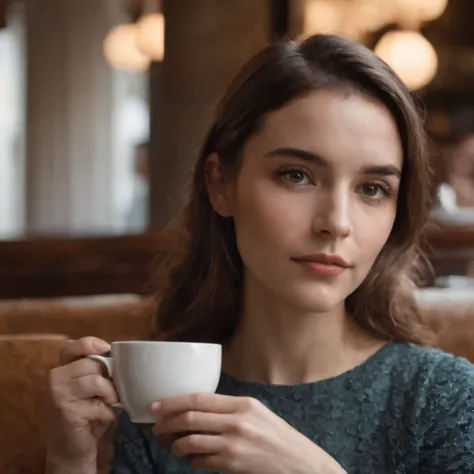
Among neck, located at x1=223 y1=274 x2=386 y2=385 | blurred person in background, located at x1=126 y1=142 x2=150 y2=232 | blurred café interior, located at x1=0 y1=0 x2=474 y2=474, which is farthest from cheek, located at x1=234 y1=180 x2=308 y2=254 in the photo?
blurred person in background, located at x1=126 y1=142 x2=150 y2=232

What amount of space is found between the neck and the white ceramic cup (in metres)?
0.34

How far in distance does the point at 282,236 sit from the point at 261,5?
299 centimetres

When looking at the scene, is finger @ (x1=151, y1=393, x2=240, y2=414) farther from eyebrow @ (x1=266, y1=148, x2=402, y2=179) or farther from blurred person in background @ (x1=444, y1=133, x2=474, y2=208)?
blurred person in background @ (x1=444, y1=133, x2=474, y2=208)

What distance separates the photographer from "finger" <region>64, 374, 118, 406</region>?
43.9 inches

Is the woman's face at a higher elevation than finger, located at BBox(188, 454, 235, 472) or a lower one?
higher

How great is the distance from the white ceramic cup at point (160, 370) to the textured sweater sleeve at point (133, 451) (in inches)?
14.5

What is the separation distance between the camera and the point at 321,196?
4.09 feet

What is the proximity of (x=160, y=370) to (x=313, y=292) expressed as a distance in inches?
11.1

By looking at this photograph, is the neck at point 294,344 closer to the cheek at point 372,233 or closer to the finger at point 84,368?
the cheek at point 372,233

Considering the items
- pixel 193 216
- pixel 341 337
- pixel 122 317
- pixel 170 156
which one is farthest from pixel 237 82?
pixel 170 156

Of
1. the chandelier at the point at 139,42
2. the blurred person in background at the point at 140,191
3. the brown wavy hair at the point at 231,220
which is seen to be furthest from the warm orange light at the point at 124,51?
the brown wavy hair at the point at 231,220

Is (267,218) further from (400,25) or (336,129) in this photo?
(400,25)

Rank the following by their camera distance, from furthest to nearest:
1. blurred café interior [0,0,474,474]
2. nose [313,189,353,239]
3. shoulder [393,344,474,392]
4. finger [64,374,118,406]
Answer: blurred café interior [0,0,474,474] < shoulder [393,344,474,392] < nose [313,189,353,239] < finger [64,374,118,406]

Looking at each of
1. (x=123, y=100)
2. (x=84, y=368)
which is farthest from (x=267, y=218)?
(x=123, y=100)
